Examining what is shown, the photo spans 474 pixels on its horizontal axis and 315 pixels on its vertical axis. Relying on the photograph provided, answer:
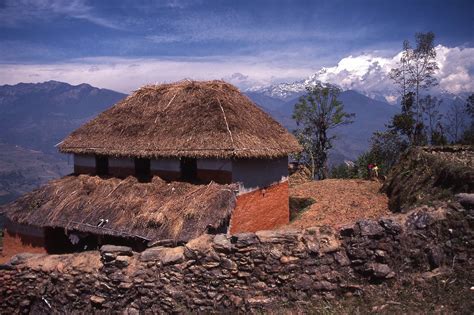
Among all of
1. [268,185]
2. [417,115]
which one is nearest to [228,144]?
[268,185]

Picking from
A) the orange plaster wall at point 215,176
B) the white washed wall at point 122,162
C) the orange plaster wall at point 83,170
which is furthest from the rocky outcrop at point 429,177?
the orange plaster wall at point 83,170

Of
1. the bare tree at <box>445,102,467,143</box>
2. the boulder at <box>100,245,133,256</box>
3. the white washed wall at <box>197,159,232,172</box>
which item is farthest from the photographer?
the bare tree at <box>445,102,467,143</box>

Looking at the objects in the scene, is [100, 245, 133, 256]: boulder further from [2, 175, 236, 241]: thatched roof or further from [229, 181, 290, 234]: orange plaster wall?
[229, 181, 290, 234]: orange plaster wall

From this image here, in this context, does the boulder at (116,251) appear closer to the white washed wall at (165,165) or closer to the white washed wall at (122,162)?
the white washed wall at (165,165)

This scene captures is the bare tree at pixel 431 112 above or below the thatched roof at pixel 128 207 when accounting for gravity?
above

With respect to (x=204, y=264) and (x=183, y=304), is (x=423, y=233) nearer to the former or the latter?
(x=204, y=264)

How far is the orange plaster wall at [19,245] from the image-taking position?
1549 cm

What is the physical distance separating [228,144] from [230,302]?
24.1ft

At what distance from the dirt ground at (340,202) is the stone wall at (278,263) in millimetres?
5314

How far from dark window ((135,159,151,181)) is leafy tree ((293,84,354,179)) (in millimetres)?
19180

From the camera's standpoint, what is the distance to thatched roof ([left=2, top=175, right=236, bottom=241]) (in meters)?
11.9

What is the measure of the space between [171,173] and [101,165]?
14.1 feet

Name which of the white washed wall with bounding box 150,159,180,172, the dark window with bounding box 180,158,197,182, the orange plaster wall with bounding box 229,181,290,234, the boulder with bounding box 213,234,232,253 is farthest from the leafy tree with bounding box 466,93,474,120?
the boulder with bounding box 213,234,232,253

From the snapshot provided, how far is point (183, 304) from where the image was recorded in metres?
6.41
